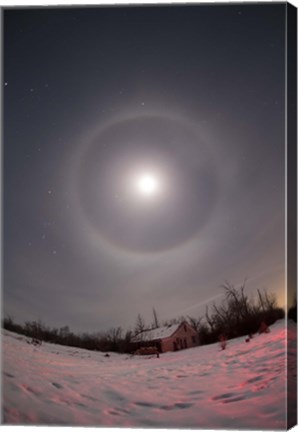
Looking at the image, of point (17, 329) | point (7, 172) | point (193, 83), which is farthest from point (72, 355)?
point (193, 83)

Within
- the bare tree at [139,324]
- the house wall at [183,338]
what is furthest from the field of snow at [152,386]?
the bare tree at [139,324]

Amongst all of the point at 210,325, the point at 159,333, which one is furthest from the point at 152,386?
the point at 210,325

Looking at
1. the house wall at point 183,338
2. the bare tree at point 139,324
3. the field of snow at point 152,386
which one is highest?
the bare tree at point 139,324

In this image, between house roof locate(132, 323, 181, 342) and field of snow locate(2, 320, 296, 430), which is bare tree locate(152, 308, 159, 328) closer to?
house roof locate(132, 323, 181, 342)

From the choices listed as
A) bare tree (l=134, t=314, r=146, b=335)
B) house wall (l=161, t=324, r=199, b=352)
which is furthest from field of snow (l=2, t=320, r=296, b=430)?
bare tree (l=134, t=314, r=146, b=335)

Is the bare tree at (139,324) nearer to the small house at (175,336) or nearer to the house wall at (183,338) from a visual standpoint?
the small house at (175,336)

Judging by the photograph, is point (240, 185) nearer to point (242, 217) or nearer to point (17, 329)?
point (242, 217)

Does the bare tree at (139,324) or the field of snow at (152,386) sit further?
the bare tree at (139,324)
